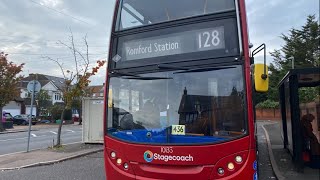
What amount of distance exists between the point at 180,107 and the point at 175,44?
3.44 feet

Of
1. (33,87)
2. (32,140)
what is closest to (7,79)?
(32,140)

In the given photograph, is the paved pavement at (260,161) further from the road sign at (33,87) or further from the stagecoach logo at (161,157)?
the stagecoach logo at (161,157)

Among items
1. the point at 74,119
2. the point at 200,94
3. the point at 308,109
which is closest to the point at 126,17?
the point at 200,94

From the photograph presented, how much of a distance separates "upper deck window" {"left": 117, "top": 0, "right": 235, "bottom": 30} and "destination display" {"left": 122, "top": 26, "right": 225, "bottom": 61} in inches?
13.5

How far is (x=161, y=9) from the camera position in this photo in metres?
6.21

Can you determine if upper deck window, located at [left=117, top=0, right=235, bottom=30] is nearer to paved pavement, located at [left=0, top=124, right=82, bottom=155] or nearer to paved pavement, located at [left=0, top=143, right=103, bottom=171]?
paved pavement, located at [left=0, top=143, right=103, bottom=171]

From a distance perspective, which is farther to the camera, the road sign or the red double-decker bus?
the road sign

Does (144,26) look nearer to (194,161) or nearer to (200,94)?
(200,94)

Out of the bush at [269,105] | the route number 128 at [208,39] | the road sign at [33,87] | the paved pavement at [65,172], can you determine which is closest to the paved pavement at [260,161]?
the paved pavement at [65,172]

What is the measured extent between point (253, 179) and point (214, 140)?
0.79m

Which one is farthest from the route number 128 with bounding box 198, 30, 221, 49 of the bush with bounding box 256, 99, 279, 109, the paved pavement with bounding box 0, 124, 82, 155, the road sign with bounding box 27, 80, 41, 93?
the bush with bounding box 256, 99, 279, 109

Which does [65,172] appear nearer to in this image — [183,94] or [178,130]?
[178,130]

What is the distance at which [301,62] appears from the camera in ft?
138

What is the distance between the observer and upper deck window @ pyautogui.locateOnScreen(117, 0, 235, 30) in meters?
5.70
